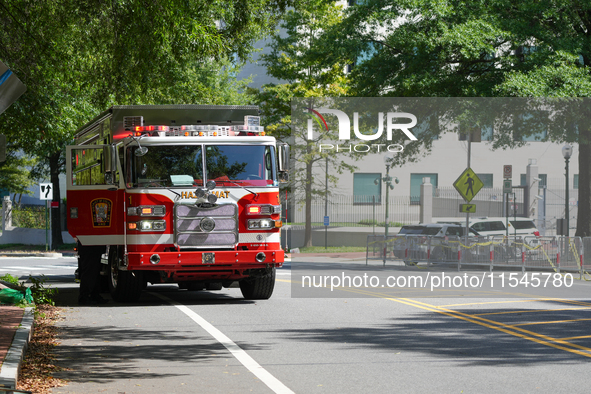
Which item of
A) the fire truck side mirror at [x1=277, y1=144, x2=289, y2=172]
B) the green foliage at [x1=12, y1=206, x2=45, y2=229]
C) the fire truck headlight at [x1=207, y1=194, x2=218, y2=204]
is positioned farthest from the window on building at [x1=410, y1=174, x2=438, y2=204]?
the green foliage at [x1=12, y1=206, x2=45, y2=229]

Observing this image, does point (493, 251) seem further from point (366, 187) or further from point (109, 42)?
point (366, 187)

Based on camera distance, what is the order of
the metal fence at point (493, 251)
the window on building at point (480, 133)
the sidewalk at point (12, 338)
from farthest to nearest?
the window on building at point (480, 133) → the metal fence at point (493, 251) → the sidewalk at point (12, 338)

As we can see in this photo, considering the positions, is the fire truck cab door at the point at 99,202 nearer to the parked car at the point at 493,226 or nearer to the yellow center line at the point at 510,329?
the yellow center line at the point at 510,329

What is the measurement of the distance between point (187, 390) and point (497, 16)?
22091 millimetres

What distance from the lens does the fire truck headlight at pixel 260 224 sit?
13.9 meters

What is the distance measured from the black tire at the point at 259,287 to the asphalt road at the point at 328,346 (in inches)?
13.4

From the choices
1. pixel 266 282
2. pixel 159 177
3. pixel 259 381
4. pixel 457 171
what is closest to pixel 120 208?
pixel 159 177

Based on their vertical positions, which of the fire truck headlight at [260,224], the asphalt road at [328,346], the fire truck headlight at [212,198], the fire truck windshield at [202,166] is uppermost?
the fire truck windshield at [202,166]

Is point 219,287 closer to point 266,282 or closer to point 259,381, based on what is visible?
point 266,282

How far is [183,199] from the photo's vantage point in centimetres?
1365

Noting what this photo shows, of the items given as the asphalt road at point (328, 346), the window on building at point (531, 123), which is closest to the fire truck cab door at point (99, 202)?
the asphalt road at point (328, 346)

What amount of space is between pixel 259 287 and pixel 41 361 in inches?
277

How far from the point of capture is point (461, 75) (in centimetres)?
2755

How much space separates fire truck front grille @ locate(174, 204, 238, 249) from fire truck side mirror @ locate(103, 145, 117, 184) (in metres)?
1.32
